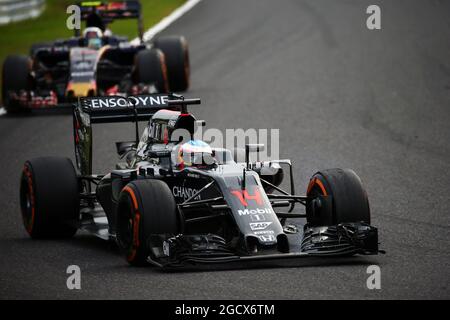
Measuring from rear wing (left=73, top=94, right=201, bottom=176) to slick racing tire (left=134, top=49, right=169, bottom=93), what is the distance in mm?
8103

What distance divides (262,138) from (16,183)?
174 inches

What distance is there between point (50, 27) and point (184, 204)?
24.3 metres

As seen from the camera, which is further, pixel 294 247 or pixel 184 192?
pixel 184 192

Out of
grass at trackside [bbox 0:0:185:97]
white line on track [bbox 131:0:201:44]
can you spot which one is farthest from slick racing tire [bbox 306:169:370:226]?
grass at trackside [bbox 0:0:185:97]

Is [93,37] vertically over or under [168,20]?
under

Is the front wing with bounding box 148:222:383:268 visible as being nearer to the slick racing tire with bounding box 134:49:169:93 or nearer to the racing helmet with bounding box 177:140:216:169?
the racing helmet with bounding box 177:140:216:169

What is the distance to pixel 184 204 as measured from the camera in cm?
1046

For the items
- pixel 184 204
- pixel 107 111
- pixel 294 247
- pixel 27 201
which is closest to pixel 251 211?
pixel 294 247

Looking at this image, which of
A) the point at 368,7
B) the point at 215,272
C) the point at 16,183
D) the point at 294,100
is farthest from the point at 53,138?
the point at 368,7

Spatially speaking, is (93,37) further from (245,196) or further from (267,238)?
(267,238)

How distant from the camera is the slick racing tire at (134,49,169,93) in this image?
20.9 m

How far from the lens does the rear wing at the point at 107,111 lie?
1251 cm
